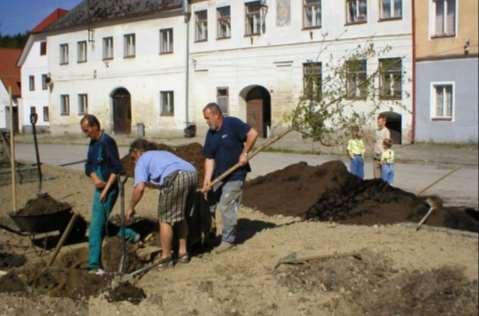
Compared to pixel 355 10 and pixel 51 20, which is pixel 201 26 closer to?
pixel 355 10

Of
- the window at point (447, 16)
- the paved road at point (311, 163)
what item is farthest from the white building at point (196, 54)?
the window at point (447, 16)

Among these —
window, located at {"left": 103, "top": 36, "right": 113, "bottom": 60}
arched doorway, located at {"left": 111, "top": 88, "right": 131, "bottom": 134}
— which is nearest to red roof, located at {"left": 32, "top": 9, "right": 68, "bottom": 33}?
window, located at {"left": 103, "top": 36, "right": 113, "bottom": 60}

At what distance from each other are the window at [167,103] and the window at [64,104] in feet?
15.0

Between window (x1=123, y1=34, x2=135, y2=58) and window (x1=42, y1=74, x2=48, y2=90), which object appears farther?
window (x1=123, y1=34, x2=135, y2=58)

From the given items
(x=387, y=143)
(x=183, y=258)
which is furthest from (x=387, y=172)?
(x=183, y=258)

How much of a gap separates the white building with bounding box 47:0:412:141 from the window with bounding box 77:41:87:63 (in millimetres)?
55

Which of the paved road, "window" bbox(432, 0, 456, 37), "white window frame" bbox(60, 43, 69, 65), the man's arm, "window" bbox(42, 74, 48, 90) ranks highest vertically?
"white window frame" bbox(60, 43, 69, 65)

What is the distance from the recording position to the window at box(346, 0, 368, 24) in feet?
77.7

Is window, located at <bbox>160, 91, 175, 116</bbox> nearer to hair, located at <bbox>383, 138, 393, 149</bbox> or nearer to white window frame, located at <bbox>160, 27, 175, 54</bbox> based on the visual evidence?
white window frame, located at <bbox>160, 27, 175, 54</bbox>

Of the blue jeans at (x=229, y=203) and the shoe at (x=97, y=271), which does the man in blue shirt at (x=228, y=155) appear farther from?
the shoe at (x=97, y=271)

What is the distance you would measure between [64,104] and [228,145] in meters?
26.7

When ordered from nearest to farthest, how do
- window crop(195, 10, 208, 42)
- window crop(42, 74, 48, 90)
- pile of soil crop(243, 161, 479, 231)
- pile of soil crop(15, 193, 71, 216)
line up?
pile of soil crop(15, 193, 71, 216)
pile of soil crop(243, 161, 479, 231)
window crop(195, 10, 208, 42)
window crop(42, 74, 48, 90)

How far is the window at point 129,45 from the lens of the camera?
107 ft

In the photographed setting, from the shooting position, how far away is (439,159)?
324cm
